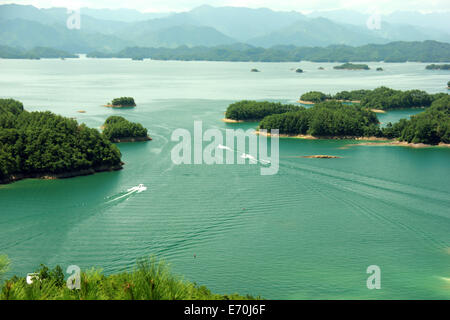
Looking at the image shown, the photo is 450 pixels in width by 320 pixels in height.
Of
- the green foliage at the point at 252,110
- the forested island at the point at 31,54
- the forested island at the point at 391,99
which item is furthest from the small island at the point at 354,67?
the forested island at the point at 31,54

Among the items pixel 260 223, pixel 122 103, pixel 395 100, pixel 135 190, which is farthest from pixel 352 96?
pixel 260 223

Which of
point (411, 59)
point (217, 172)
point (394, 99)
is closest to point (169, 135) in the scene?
point (217, 172)

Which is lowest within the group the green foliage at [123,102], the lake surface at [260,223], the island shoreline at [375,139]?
the lake surface at [260,223]

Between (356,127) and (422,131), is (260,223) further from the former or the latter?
(356,127)

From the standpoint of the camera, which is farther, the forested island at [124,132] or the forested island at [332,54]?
the forested island at [332,54]

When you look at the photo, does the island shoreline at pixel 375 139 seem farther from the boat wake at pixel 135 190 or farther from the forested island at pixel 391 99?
the forested island at pixel 391 99

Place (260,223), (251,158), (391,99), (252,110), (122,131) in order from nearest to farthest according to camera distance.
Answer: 1. (260,223)
2. (251,158)
3. (122,131)
4. (252,110)
5. (391,99)

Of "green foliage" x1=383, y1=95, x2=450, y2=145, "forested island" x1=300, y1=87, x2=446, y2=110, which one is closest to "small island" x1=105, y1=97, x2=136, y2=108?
"forested island" x1=300, y1=87, x2=446, y2=110

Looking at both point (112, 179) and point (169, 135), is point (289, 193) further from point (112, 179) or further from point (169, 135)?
point (169, 135)
